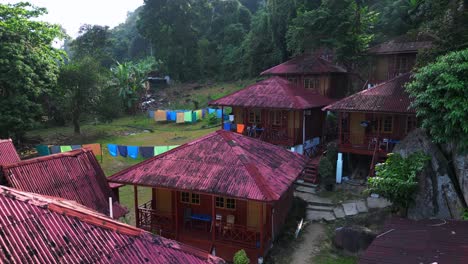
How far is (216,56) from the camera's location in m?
59.0

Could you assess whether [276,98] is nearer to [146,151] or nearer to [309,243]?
[146,151]

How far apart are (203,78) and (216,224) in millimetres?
47321

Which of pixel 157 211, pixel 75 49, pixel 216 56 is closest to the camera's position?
pixel 157 211

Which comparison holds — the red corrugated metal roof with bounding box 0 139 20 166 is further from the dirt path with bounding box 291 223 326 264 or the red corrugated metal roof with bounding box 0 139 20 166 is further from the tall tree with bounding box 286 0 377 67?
the tall tree with bounding box 286 0 377 67

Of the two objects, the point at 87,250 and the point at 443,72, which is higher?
the point at 443,72

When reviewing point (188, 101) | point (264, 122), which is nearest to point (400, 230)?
point (264, 122)

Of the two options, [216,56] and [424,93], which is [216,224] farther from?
[216,56]

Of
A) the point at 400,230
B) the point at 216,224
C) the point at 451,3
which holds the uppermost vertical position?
the point at 451,3

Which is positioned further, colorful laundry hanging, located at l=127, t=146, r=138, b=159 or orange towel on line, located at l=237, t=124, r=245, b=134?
colorful laundry hanging, located at l=127, t=146, r=138, b=159

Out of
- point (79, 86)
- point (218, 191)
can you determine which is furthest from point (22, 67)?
point (218, 191)

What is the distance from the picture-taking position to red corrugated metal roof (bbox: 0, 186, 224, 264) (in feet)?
19.3

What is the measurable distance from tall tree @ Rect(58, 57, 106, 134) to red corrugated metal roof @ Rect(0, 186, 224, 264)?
99.7ft

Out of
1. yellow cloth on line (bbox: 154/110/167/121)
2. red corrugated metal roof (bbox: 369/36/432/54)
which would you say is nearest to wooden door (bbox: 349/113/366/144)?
red corrugated metal roof (bbox: 369/36/432/54)

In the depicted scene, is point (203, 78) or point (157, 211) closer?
point (157, 211)
